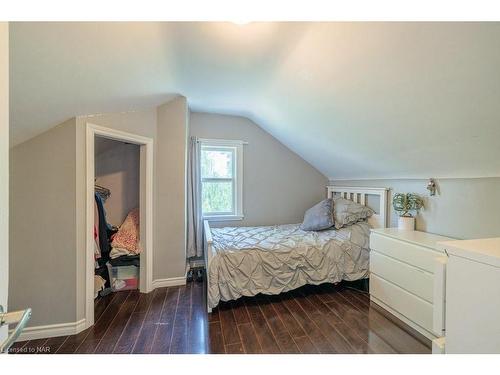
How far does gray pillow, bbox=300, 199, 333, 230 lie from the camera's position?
301cm

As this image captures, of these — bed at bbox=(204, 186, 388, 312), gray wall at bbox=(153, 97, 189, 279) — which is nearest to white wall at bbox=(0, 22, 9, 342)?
bed at bbox=(204, 186, 388, 312)

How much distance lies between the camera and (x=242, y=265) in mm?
2268

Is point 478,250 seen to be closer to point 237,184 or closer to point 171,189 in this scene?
point 171,189

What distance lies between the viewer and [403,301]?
2.00 metres

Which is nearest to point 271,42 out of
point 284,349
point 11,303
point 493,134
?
point 493,134

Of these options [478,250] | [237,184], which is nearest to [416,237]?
[478,250]

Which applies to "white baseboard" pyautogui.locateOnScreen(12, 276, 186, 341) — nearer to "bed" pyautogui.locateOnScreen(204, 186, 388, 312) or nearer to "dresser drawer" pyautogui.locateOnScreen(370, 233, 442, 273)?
"bed" pyautogui.locateOnScreen(204, 186, 388, 312)

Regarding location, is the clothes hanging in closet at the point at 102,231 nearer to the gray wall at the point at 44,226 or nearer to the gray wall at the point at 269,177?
the gray wall at the point at 44,226

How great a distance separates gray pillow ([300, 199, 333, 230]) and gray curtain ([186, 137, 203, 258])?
158 cm

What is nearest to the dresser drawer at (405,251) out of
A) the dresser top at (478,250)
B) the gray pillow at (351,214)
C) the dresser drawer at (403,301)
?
the dresser drawer at (403,301)

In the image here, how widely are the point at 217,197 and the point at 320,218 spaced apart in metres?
1.70

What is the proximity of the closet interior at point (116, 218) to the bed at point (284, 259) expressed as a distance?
106 cm

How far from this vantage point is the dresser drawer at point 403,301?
Result: 70.3 inches
